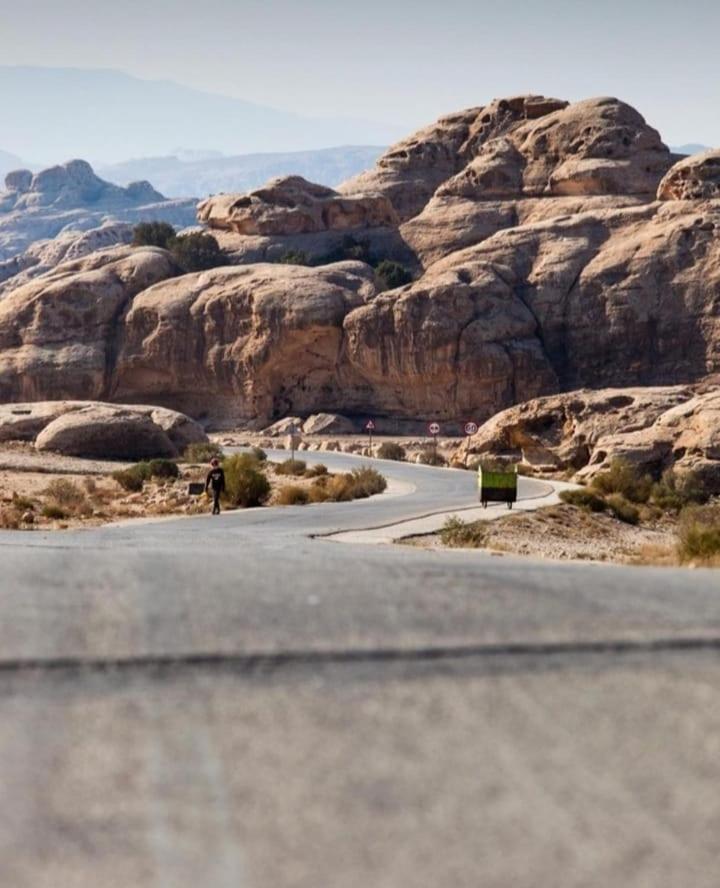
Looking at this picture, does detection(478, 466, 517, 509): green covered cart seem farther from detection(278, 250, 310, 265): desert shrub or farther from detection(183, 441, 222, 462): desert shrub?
detection(278, 250, 310, 265): desert shrub

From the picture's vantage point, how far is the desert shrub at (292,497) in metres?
31.9

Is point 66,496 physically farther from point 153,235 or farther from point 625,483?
point 153,235

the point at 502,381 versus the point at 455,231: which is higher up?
the point at 455,231

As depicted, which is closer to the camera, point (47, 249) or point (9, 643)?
point (9, 643)

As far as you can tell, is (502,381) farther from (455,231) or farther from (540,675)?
(540,675)

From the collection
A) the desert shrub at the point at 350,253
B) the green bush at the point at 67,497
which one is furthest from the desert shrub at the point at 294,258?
the green bush at the point at 67,497

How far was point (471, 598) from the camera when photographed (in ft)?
10.1

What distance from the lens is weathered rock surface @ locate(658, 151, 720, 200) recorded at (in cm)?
5919

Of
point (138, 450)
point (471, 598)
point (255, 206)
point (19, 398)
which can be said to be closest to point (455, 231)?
point (255, 206)

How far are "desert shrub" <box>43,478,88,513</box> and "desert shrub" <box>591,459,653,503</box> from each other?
41.8 ft

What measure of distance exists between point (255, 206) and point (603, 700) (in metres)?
71.2

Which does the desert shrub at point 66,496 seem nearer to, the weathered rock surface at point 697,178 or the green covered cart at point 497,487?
the green covered cart at point 497,487

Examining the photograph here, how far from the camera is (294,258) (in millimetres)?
68000

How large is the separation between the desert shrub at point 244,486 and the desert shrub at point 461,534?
8.91m
